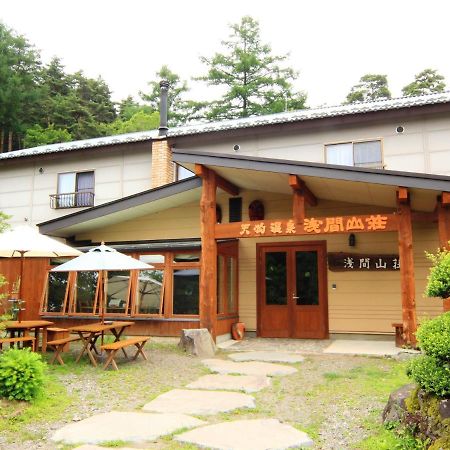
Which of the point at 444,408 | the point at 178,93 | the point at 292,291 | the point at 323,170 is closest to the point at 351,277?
the point at 292,291

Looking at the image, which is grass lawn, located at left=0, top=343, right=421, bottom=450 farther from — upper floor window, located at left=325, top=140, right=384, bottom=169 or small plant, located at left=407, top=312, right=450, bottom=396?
upper floor window, located at left=325, top=140, right=384, bottom=169

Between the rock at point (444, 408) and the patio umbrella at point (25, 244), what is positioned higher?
the patio umbrella at point (25, 244)

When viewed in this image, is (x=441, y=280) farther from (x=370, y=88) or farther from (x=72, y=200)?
(x=370, y=88)

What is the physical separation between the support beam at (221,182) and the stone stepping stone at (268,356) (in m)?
3.46

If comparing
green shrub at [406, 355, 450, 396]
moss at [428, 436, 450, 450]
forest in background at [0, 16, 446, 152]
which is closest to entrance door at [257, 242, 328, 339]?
green shrub at [406, 355, 450, 396]

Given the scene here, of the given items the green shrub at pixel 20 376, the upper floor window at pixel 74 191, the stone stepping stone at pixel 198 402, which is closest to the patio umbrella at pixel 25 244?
the green shrub at pixel 20 376

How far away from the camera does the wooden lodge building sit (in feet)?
29.2

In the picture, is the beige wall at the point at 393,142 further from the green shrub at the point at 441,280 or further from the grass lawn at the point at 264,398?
the green shrub at the point at 441,280

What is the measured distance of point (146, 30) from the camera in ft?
29.6

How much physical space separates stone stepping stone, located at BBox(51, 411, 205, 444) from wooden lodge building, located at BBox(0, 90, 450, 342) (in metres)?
4.25

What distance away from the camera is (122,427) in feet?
14.2

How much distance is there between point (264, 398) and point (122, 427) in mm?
1812

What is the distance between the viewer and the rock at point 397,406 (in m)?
3.96

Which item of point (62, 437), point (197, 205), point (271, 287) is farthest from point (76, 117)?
Result: point (62, 437)
